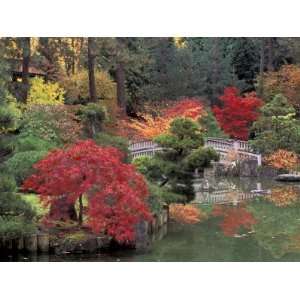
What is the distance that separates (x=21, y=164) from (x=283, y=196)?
2950 millimetres

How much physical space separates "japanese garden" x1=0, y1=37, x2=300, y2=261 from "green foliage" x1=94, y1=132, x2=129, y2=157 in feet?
0.04

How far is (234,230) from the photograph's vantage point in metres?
8.34

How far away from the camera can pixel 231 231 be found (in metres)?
8.33

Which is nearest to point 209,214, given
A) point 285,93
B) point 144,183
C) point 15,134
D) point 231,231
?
point 231,231

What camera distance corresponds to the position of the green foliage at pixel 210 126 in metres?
8.55

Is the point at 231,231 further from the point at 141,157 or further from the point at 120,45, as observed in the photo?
the point at 120,45

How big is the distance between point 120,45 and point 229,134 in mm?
1612

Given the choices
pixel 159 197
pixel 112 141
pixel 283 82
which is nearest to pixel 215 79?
pixel 283 82

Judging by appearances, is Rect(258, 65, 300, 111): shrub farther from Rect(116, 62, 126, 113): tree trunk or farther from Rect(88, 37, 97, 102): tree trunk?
Rect(88, 37, 97, 102): tree trunk

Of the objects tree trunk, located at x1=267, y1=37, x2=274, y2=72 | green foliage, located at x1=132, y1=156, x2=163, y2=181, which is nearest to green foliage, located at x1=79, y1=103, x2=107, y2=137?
green foliage, located at x1=132, y1=156, x2=163, y2=181

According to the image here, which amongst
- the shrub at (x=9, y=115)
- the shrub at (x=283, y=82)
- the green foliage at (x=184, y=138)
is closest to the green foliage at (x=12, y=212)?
the shrub at (x=9, y=115)

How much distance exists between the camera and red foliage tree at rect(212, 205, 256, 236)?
8.37 meters

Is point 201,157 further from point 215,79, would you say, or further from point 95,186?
point 95,186

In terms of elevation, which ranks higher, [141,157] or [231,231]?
[141,157]
